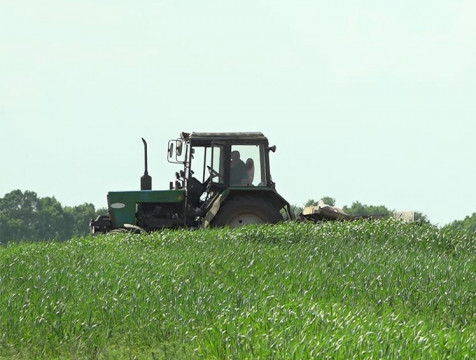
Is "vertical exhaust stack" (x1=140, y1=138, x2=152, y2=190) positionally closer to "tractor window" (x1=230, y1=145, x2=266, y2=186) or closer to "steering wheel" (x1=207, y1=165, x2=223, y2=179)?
"steering wheel" (x1=207, y1=165, x2=223, y2=179)

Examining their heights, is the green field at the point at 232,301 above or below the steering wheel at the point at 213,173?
below

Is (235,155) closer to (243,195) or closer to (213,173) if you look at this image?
(213,173)

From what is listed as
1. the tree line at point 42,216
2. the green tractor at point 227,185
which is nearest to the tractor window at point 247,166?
the green tractor at point 227,185

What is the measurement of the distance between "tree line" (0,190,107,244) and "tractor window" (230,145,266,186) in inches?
2793

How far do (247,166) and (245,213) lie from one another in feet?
3.40

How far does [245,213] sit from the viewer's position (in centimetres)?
2000

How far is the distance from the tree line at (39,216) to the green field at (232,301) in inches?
2915

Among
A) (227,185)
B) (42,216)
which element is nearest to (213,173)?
(227,185)

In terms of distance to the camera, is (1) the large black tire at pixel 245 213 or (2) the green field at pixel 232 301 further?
(1) the large black tire at pixel 245 213

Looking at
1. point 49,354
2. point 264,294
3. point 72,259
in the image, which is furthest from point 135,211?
point 49,354

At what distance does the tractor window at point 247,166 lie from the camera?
1959 centimetres

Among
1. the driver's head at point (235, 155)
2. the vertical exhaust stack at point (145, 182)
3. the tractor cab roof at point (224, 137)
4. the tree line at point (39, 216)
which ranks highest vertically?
the tractor cab roof at point (224, 137)

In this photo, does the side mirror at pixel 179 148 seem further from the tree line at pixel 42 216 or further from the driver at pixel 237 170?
the tree line at pixel 42 216

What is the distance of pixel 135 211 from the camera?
68.7 ft
